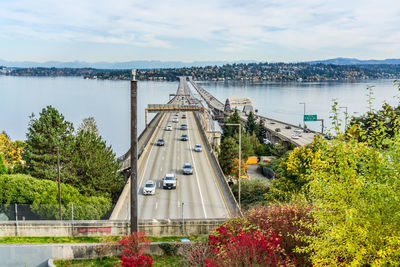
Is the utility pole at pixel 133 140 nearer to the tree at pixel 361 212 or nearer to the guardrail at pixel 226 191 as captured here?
the tree at pixel 361 212

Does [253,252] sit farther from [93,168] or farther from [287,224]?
[93,168]

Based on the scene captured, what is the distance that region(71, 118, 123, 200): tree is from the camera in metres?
30.4

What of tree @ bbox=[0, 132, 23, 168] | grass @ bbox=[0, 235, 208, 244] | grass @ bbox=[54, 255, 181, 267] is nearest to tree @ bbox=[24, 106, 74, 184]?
grass @ bbox=[0, 235, 208, 244]

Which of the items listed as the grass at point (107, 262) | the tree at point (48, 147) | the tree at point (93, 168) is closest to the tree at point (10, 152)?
the tree at point (48, 147)

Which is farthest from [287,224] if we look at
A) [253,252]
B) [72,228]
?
[72,228]

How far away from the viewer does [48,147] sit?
32188 mm

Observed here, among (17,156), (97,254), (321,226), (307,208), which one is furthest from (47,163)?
(17,156)

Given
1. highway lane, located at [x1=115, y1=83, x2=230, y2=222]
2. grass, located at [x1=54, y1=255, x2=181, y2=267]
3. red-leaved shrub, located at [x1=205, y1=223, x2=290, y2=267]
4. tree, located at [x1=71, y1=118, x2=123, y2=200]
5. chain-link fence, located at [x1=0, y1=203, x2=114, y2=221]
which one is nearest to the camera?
red-leaved shrub, located at [x1=205, y1=223, x2=290, y2=267]

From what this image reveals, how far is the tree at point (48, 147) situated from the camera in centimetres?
3051

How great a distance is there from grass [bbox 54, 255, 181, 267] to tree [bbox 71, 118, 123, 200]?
13584 millimetres

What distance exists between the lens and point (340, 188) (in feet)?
33.1

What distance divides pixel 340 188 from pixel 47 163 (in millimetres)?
27633

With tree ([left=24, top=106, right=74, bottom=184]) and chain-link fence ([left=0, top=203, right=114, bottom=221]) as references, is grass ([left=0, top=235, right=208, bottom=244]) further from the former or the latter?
tree ([left=24, top=106, right=74, bottom=184])

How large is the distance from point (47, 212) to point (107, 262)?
6.37 meters
